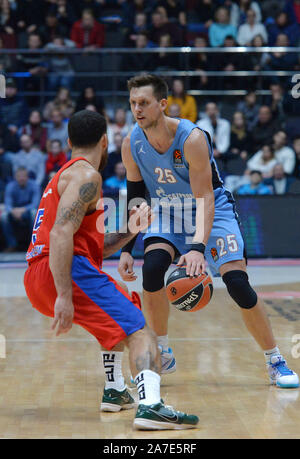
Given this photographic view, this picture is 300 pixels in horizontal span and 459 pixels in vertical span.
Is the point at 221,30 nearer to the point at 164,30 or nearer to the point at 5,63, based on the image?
the point at 164,30

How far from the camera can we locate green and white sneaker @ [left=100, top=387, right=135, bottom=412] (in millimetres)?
4328

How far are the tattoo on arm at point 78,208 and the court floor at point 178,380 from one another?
109cm

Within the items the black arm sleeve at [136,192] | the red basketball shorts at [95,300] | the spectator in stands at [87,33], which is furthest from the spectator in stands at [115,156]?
the red basketball shorts at [95,300]

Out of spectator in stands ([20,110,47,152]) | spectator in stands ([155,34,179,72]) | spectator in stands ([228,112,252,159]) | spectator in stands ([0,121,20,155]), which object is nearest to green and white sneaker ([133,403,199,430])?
spectator in stands ([0,121,20,155])

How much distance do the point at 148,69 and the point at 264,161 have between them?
2.89 metres

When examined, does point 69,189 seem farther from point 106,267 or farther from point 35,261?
point 106,267

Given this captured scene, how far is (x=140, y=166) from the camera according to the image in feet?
17.1

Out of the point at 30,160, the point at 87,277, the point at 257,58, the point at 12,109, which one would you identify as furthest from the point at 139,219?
the point at 257,58

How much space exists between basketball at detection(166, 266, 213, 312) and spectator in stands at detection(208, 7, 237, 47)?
10.6m

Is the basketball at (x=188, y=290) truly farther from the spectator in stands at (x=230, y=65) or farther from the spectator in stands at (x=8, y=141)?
the spectator in stands at (x=230, y=65)

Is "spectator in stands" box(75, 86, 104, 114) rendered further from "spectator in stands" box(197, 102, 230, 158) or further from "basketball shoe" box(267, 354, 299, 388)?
"basketball shoe" box(267, 354, 299, 388)

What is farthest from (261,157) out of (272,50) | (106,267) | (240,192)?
(106,267)

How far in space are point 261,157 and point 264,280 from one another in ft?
11.8
